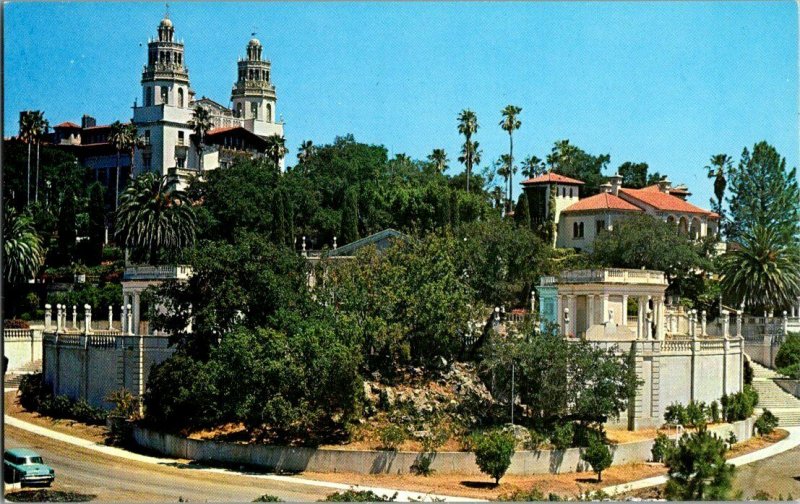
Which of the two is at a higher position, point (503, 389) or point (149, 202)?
point (149, 202)

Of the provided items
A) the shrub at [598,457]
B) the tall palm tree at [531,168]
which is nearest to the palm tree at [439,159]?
the tall palm tree at [531,168]

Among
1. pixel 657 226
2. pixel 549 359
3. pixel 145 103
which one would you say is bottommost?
pixel 549 359

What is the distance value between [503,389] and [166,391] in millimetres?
12675

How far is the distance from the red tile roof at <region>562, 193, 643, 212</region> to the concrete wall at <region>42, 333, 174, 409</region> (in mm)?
42943

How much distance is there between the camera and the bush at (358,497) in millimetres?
42438

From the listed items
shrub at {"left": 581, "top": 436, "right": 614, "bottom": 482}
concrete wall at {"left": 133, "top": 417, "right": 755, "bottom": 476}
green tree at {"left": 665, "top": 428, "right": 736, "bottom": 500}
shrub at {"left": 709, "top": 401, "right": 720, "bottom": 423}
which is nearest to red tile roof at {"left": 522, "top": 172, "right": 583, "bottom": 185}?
shrub at {"left": 709, "top": 401, "right": 720, "bottom": 423}

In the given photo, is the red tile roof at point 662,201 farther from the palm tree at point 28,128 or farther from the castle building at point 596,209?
the palm tree at point 28,128

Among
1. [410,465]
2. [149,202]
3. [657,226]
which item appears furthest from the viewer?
[657,226]

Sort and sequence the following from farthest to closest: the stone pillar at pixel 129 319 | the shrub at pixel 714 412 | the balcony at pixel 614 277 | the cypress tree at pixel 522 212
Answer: the cypress tree at pixel 522 212
the balcony at pixel 614 277
the stone pillar at pixel 129 319
the shrub at pixel 714 412

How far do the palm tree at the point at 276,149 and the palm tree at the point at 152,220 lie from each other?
3772cm

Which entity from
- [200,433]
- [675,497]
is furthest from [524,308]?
[675,497]

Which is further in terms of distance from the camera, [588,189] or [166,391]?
[588,189]

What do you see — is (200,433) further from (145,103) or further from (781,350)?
(145,103)

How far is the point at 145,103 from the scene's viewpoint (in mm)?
105375
